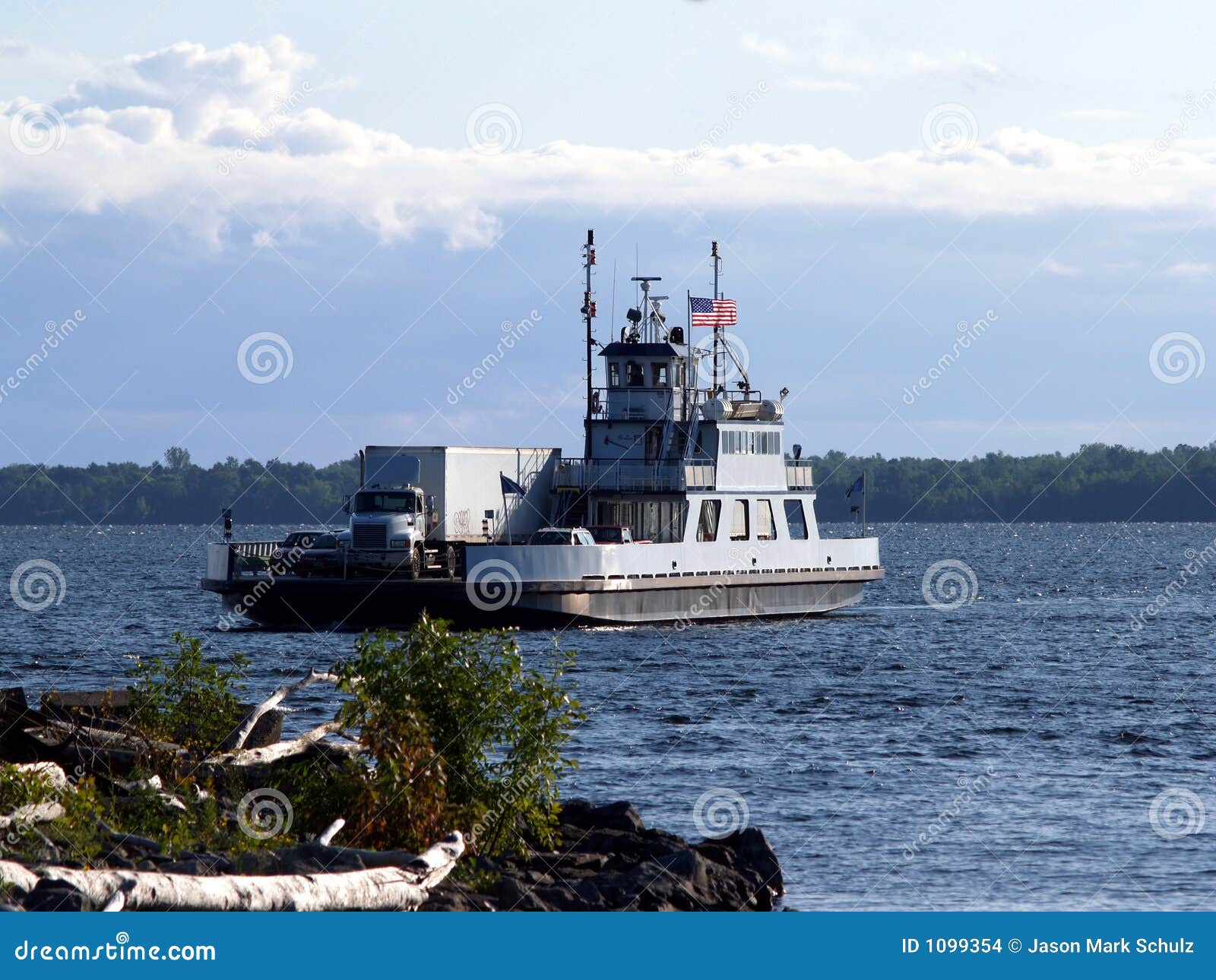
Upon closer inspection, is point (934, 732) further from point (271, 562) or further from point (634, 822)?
point (271, 562)

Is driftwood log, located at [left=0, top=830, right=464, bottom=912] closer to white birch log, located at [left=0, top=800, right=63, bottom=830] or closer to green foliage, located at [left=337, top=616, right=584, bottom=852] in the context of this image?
white birch log, located at [left=0, top=800, right=63, bottom=830]

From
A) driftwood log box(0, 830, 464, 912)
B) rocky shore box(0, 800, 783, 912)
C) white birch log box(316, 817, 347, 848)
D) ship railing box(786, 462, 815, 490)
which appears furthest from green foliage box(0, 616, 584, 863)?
ship railing box(786, 462, 815, 490)

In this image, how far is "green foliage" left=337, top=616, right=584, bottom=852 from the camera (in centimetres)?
1486

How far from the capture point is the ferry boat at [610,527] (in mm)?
42219

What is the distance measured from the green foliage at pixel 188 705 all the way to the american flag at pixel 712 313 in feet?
111

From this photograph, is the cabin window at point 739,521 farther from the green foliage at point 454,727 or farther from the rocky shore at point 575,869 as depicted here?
the green foliage at point 454,727

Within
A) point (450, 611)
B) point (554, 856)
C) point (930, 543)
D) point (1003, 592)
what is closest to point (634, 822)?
point (554, 856)

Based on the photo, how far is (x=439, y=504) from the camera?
4616cm

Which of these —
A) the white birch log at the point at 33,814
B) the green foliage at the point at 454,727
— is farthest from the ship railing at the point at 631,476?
the white birch log at the point at 33,814

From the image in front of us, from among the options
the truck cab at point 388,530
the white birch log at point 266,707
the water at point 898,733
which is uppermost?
the truck cab at point 388,530

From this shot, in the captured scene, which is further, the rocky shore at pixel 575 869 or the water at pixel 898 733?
the water at pixel 898 733

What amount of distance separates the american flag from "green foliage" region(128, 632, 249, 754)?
33740mm

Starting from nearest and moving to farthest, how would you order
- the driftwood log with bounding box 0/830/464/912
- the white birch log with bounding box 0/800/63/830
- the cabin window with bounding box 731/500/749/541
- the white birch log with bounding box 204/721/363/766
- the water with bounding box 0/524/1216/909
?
1. the driftwood log with bounding box 0/830/464/912
2. the white birch log with bounding box 0/800/63/830
3. the white birch log with bounding box 204/721/363/766
4. the water with bounding box 0/524/1216/909
5. the cabin window with bounding box 731/500/749/541

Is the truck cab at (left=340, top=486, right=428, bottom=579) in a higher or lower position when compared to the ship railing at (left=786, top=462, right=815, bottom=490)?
lower
